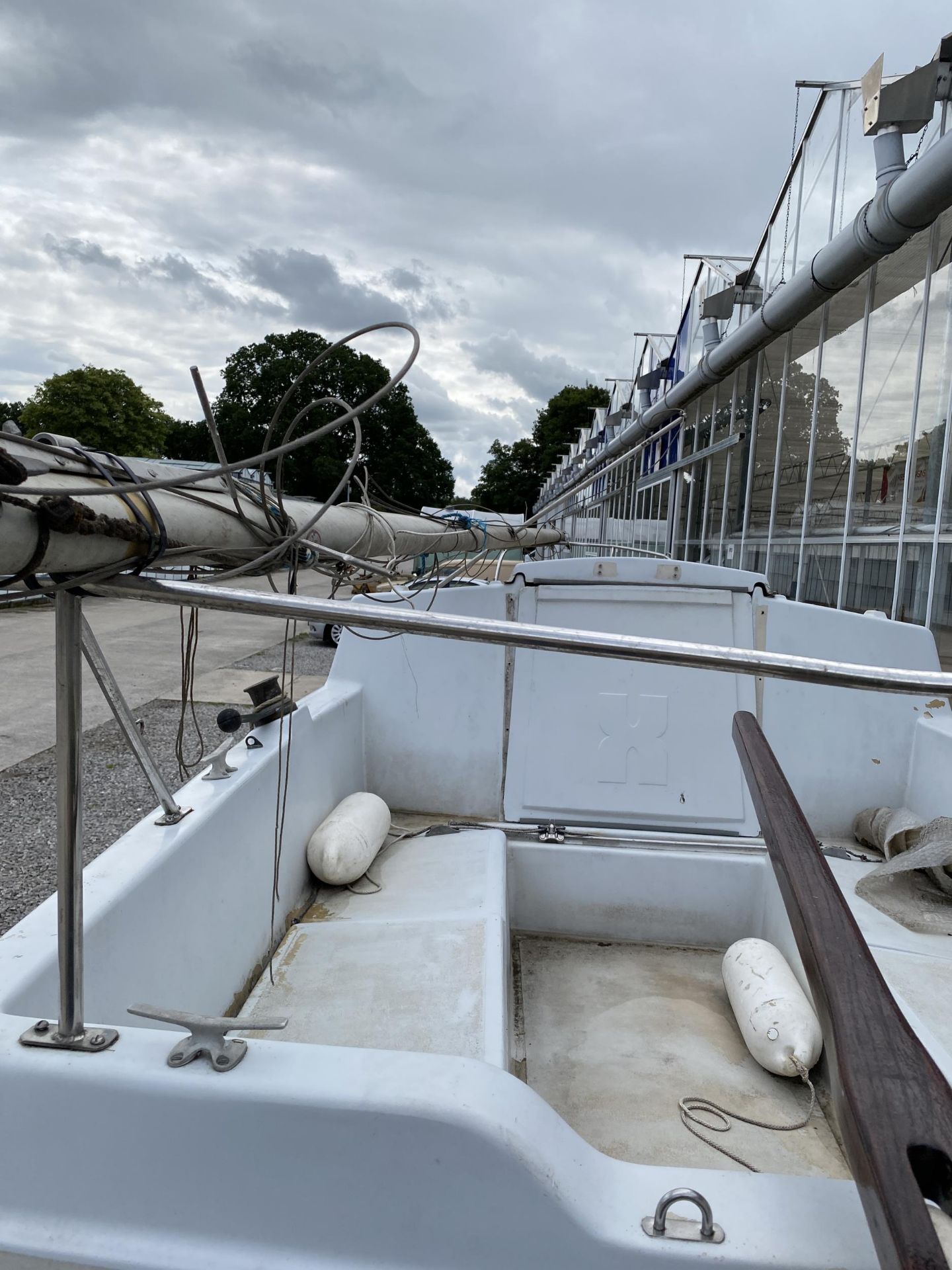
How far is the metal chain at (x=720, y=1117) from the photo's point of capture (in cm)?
248

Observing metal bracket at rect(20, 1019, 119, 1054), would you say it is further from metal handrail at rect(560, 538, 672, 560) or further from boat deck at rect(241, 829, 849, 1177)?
metal handrail at rect(560, 538, 672, 560)

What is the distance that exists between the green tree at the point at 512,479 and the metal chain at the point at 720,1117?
2500 inches

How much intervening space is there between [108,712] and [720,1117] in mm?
7968

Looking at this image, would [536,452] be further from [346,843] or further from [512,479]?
[346,843]

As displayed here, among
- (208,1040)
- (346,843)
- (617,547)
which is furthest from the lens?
(617,547)

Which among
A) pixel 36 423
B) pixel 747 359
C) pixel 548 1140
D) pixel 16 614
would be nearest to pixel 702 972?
pixel 548 1140

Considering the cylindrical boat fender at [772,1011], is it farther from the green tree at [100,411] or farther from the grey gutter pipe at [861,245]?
the green tree at [100,411]

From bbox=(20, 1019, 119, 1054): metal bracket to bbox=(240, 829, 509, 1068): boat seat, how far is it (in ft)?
3.12

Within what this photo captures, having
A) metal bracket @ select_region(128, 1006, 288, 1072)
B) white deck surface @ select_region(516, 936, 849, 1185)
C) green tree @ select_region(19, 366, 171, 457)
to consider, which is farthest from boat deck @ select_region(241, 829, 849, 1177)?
green tree @ select_region(19, 366, 171, 457)

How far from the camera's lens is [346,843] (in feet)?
11.9

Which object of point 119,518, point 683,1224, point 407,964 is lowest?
point 407,964

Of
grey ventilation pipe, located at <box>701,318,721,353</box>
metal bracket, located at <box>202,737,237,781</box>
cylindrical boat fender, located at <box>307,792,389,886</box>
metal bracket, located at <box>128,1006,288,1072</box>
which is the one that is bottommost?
cylindrical boat fender, located at <box>307,792,389,886</box>

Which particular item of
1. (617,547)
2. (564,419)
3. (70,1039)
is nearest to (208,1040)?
(70,1039)

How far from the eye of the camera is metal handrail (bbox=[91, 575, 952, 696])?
1461 mm
